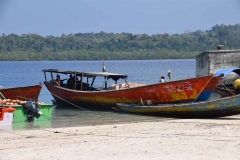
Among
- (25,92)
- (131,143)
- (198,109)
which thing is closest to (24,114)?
(25,92)

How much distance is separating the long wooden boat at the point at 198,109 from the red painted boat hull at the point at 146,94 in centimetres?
48

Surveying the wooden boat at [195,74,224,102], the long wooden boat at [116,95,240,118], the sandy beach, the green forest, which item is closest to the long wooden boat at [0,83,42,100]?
the long wooden boat at [116,95,240,118]

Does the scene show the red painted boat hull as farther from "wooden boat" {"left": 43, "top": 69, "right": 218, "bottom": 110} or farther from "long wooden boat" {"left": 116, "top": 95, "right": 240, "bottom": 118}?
"long wooden boat" {"left": 116, "top": 95, "right": 240, "bottom": 118}

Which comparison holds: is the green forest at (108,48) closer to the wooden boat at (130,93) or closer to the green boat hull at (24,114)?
the wooden boat at (130,93)

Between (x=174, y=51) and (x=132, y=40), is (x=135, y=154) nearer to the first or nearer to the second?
(x=174, y=51)

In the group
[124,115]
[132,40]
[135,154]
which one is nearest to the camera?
[135,154]

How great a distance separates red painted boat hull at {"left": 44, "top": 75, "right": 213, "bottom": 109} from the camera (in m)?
16.6

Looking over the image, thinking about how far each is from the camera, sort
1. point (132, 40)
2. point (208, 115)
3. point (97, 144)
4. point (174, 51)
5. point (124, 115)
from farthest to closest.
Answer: point (132, 40) < point (174, 51) < point (124, 115) < point (208, 115) < point (97, 144)

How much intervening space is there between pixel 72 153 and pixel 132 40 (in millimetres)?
119517

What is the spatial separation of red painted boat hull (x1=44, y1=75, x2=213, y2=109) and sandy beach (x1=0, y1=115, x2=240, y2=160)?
120 inches

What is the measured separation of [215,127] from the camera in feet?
41.0

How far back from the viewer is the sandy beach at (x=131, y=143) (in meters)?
8.99

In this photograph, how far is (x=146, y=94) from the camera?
57.9 feet

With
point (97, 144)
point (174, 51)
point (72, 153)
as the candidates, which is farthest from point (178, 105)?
point (174, 51)
